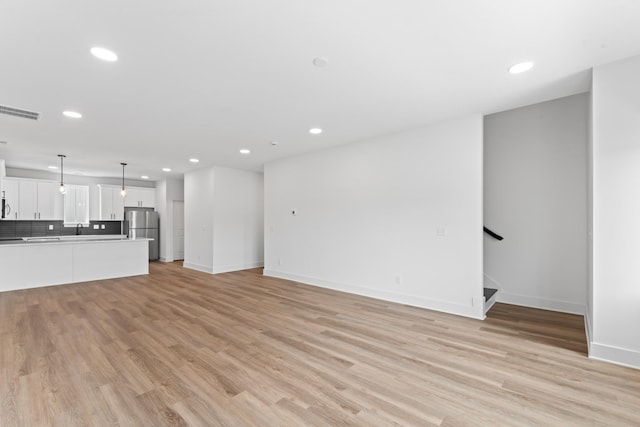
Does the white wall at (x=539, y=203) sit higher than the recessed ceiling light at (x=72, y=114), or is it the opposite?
the recessed ceiling light at (x=72, y=114)

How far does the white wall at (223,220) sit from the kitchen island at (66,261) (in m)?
1.26

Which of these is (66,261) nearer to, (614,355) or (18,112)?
(18,112)

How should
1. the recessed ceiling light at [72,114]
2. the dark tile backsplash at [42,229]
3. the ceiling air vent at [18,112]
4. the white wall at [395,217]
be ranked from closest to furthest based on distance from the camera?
the ceiling air vent at [18,112] < the recessed ceiling light at [72,114] < the white wall at [395,217] < the dark tile backsplash at [42,229]

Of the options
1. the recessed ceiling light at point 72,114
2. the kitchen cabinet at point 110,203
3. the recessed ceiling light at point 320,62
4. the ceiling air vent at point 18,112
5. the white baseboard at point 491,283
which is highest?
the recessed ceiling light at point 320,62

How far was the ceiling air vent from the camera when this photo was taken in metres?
3.43

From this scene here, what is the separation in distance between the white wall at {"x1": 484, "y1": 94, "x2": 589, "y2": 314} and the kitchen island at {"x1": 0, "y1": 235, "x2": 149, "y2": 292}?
7535 mm

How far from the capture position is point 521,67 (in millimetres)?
2611

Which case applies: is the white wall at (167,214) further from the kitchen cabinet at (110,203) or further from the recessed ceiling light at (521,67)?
the recessed ceiling light at (521,67)

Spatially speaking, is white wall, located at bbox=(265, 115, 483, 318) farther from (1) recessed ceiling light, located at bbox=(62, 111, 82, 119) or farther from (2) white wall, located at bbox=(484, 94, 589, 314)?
(1) recessed ceiling light, located at bbox=(62, 111, 82, 119)

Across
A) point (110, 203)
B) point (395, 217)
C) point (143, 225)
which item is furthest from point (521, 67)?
point (110, 203)

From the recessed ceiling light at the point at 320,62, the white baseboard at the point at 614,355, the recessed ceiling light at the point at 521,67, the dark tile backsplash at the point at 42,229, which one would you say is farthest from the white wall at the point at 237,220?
the white baseboard at the point at 614,355

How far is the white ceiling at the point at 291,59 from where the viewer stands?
74.3 inches

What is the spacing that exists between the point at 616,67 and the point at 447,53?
5.26 feet

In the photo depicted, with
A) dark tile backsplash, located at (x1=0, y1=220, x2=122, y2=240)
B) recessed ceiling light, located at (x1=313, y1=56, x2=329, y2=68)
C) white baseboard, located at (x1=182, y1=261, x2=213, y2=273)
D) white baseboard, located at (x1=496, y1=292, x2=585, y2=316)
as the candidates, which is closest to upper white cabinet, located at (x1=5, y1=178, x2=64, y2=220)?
dark tile backsplash, located at (x1=0, y1=220, x2=122, y2=240)
